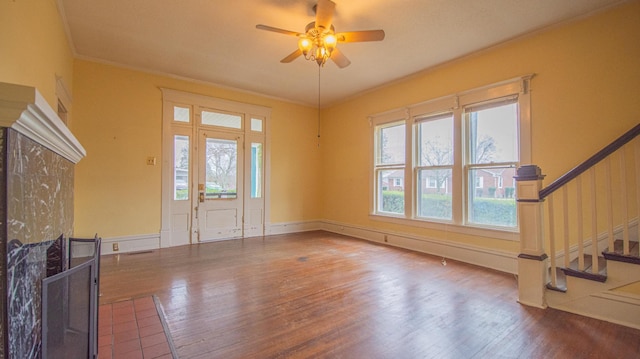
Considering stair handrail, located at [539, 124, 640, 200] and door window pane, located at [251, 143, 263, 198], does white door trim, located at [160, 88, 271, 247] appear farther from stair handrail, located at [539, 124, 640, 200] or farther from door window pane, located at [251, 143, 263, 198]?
stair handrail, located at [539, 124, 640, 200]

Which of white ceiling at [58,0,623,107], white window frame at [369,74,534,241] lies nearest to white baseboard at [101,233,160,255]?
white ceiling at [58,0,623,107]

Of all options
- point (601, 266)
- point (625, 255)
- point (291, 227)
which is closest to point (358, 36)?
Answer: point (625, 255)

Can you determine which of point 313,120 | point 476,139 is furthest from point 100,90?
point 476,139

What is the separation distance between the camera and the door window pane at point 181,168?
5086 mm

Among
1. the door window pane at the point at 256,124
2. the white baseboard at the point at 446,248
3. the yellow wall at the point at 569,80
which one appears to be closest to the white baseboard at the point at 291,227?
the white baseboard at the point at 446,248

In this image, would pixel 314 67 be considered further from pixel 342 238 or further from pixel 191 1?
pixel 342 238

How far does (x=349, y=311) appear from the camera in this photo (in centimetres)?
255

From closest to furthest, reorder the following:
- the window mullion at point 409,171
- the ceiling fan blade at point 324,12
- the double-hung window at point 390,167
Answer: the ceiling fan blade at point 324,12
the window mullion at point 409,171
the double-hung window at point 390,167

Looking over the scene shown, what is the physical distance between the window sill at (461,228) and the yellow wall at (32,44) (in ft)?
16.1

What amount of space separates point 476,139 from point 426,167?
2.85ft

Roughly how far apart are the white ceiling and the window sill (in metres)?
2.51

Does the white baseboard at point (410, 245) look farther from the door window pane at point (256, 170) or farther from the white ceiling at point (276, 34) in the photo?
the white ceiling at point (276, 34)

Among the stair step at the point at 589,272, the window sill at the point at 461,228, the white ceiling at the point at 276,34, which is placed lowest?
the stair step at the point at 589,272

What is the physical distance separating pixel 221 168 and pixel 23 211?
15.3 ft
